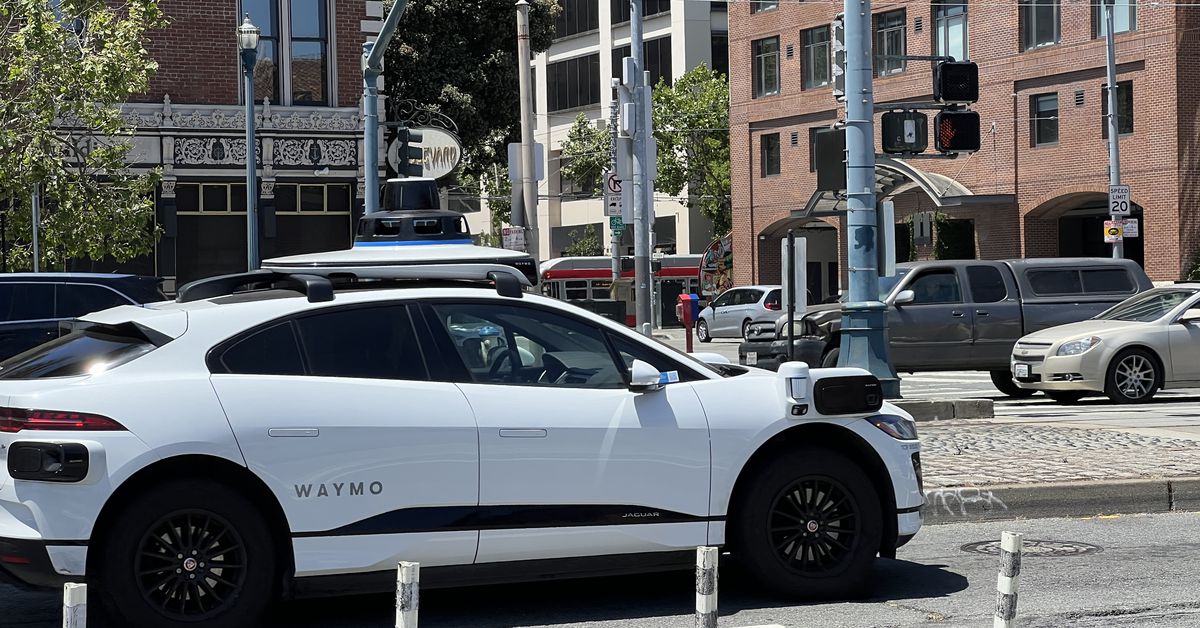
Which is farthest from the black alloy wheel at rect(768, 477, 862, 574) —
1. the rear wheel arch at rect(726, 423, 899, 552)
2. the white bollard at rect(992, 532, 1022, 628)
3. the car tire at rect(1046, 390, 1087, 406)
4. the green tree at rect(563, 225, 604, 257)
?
the green tree at rect(563, 225, 604, 257)

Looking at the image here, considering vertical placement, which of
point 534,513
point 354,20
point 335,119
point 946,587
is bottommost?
point 946,587

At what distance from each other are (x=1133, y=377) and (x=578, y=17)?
199 ft

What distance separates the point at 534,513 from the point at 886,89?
152 ft

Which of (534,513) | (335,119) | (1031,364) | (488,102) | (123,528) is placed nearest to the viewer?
(123,528)

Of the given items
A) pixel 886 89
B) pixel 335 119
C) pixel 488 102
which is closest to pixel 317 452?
pixel 335 119

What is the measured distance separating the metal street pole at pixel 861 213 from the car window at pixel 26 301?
8163 millimetres

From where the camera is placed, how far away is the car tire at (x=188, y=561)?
605 centimetres

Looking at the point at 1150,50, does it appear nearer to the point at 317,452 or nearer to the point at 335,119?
the point at 335,119

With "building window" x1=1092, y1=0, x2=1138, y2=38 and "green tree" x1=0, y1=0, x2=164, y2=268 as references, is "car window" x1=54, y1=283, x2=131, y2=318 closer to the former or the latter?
"green tree" x1=0, y1=0, x2=164, y2=268

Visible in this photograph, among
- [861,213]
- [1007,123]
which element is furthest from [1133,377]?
[1007,123]

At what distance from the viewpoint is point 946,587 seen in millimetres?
7547

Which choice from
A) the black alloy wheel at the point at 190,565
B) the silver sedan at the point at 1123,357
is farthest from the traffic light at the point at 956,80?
the black alloy wheel at the point at 190,565

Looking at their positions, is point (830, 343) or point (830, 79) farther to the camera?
point (830, 79)

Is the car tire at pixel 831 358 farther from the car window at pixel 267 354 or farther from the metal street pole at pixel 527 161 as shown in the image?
the car window at pixel 267 354
